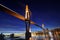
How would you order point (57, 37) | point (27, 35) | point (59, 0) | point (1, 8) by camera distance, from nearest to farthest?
point (1, 8) < point (27, 35) < point (59, 0) < point (57, 37)

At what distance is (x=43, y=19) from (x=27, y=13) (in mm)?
7246

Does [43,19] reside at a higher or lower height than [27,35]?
higher

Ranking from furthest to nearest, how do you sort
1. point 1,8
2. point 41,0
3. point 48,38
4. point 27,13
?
point 48,38 → point 41,0 → point 27,13 → point 1,8

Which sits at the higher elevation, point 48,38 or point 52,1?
point 52,1

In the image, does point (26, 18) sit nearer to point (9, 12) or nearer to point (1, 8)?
point (9, 12)

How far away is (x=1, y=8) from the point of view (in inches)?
101

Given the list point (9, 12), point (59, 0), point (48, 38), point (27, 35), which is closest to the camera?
point (9, 12)

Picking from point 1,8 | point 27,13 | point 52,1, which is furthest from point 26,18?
point 52,1

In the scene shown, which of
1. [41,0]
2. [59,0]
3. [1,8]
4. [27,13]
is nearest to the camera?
[1,8]

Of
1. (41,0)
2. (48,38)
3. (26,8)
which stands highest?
(41,0)

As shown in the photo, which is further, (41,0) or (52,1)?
(52,1)

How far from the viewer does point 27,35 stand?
3512mm

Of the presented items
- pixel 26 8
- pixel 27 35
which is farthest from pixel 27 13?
pixel 27 35

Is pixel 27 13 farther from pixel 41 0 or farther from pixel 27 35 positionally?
pixel 41 0
